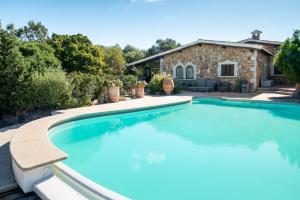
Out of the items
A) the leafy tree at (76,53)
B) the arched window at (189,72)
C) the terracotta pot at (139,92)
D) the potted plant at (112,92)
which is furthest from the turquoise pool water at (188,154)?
the arched window at (189,72)

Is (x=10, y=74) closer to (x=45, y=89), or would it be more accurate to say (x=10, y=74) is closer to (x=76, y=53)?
(x=45, y=89)

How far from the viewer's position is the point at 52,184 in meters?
4.32

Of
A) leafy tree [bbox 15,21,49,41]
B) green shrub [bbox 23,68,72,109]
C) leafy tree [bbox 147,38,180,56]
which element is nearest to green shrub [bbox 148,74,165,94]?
green shrub [bbox 23,68,72,109]

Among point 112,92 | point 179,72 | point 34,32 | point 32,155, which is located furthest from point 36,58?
point 34,32

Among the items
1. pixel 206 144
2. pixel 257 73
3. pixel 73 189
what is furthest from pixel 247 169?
pixel 257 73

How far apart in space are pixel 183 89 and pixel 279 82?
8.43 m

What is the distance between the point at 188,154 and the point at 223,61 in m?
15.3

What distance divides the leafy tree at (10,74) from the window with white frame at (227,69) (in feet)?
50.6

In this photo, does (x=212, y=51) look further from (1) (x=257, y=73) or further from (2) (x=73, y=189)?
(2) (x=73, y=189)

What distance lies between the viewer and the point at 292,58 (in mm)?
14992

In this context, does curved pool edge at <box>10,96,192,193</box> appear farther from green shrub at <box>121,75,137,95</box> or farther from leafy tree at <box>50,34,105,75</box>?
leafy tree at <box>50,34,105,75</box>

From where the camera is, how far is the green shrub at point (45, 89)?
9742 millimetres

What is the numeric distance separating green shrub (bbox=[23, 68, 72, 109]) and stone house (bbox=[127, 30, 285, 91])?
44.8 ft

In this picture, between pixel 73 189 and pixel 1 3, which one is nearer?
pixel 73 189
